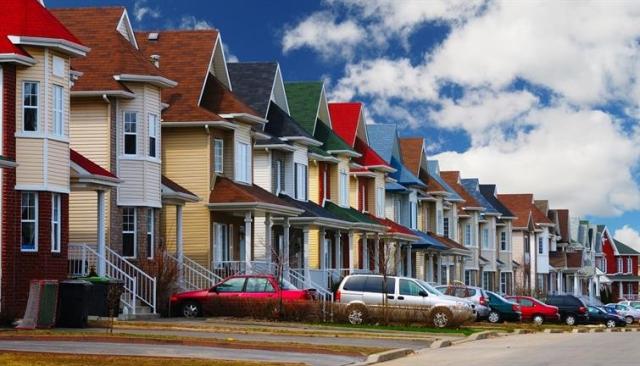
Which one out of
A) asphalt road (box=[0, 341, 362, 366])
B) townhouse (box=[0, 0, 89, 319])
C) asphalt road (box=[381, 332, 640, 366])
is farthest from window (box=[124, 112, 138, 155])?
asphalt road (box=[0, 341, 362, 366])

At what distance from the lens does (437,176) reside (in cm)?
8838

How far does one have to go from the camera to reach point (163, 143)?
47.4 meters

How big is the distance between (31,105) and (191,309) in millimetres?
10066

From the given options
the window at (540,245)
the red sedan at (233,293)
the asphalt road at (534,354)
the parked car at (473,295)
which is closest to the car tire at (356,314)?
the red sedan at (233,293)

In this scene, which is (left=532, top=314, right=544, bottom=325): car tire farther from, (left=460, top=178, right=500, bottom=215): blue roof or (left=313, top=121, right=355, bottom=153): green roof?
(left=460, top=178, right=500, bottom=215): blue roof

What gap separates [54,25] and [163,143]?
42.0ft

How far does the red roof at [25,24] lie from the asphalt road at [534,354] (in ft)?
44.3

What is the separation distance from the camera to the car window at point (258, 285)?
135 feet

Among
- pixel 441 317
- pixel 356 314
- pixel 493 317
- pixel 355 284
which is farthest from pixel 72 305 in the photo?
pixel 493 317

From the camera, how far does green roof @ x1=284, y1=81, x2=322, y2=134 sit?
60281 mm

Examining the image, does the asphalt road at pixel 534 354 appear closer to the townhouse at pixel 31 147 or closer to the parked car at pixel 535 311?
the townhouse at pixel 31 147

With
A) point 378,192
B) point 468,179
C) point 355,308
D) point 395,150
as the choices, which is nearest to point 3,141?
point 355,308

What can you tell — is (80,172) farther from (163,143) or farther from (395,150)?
(395,150)

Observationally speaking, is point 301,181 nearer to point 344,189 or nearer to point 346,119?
point 344,189
